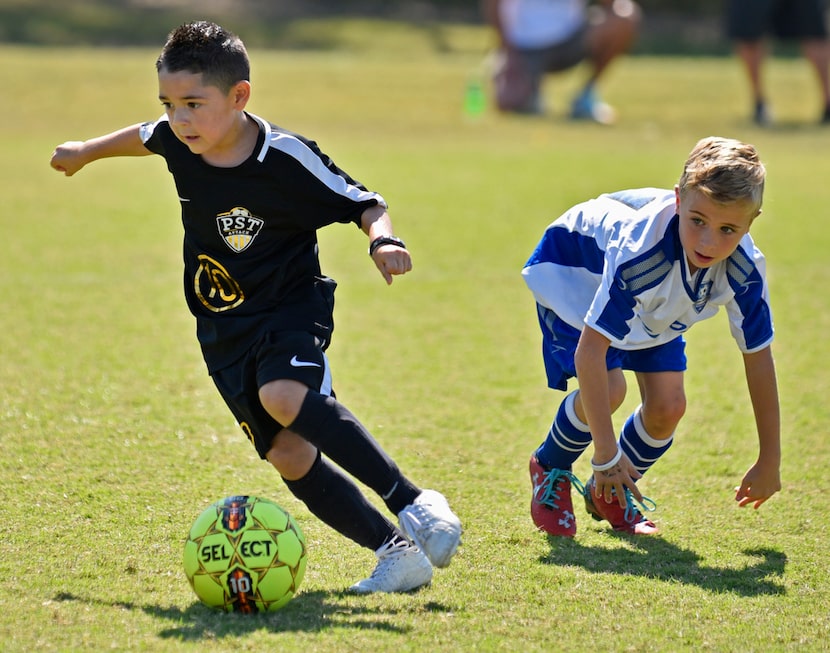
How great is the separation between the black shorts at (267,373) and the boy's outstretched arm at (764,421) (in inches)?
48.7

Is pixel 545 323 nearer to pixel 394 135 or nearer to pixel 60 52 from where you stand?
pixel 394 135

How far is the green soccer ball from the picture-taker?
123 inches

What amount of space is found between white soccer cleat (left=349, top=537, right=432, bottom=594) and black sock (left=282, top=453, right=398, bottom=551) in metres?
0.10

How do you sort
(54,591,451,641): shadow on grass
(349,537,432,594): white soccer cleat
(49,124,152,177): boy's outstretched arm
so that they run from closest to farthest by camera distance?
(54,591,451,641): shadow on grass < (349,537,432,594): white soccer cleat < (49,124,152,177): boy's outstretched arm

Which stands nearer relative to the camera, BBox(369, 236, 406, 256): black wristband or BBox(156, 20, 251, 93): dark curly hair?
BBox(369, 236, 406, 256): black wristband

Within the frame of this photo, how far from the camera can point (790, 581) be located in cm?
346

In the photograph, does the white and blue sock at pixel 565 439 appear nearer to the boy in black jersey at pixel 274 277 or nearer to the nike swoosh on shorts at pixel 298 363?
the boy in black jersey at pixel 274 277

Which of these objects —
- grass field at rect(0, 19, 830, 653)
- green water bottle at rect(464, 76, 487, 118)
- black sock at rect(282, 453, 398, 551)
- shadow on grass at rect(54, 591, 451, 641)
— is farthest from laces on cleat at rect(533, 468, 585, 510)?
green water bottle at rect(464, 76, 487, 118)

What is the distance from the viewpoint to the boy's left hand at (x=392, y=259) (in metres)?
3.31

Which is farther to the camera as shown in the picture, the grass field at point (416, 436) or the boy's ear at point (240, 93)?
the boy's ear at point (240, 93)

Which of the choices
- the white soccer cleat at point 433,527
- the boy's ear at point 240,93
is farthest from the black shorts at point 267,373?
the boy's ear at point 240,93

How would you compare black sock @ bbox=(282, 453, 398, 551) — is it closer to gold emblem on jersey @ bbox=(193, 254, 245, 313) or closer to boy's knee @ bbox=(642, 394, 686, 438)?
gold emblem on jersey @ bbox=(193, 254, 245, 313)

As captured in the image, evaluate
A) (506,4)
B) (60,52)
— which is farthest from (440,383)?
(60,52)

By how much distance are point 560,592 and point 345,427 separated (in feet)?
2.37
